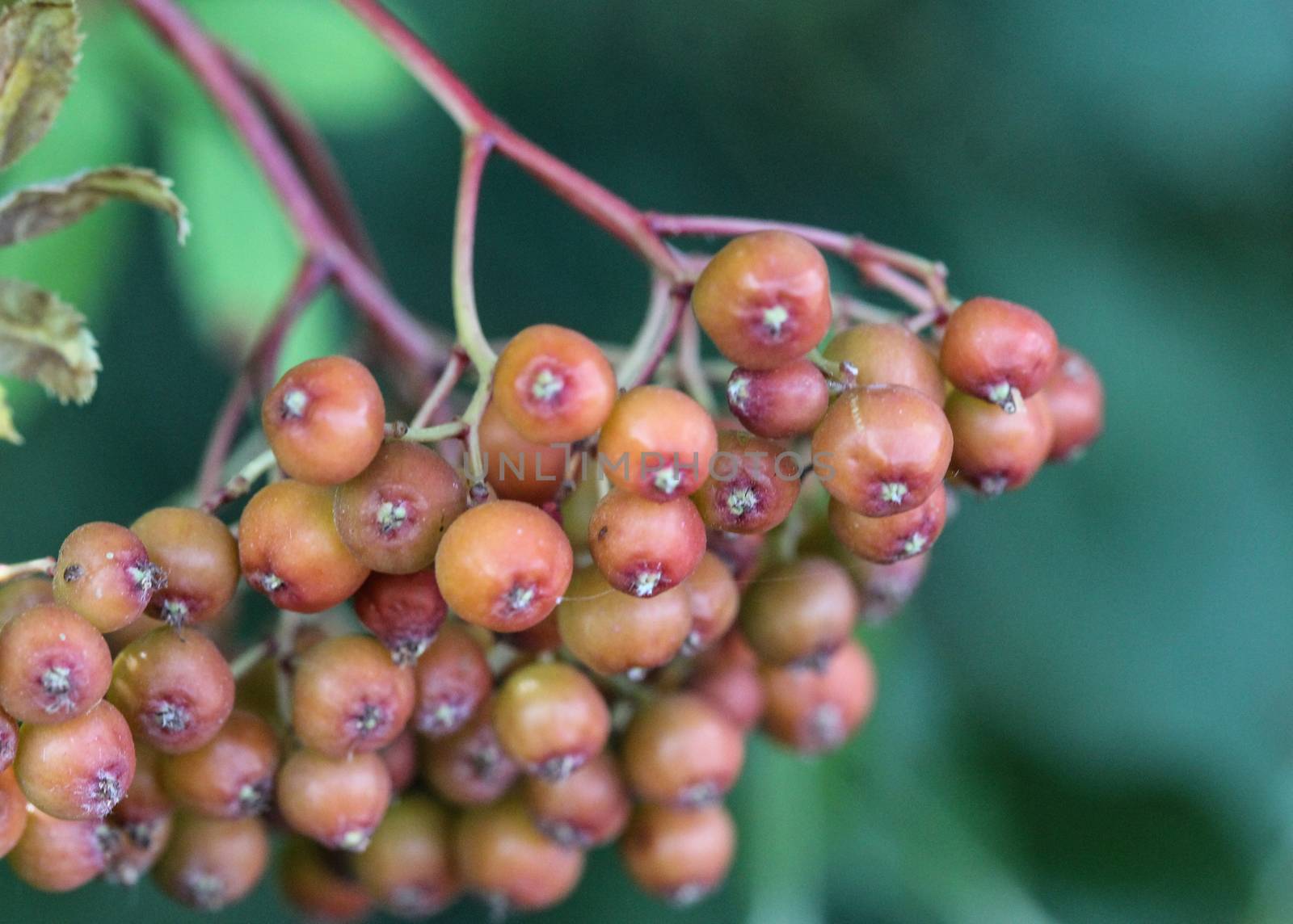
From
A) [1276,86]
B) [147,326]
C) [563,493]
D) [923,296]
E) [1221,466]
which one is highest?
[1276,86]

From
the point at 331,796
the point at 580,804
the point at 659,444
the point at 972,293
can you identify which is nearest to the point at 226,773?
the point at 331,796

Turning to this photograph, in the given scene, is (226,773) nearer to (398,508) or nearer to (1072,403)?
(398,508)

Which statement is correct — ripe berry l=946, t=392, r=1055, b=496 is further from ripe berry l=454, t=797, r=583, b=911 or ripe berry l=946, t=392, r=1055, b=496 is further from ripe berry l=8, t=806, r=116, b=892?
ripe berry l=8, t=806, r=116, b=892

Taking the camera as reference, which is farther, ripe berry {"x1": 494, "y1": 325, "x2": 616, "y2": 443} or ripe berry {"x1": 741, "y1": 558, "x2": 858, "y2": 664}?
ripe berry {"x1": 741, "y1": 558, "x2": 858, "y2": 664}

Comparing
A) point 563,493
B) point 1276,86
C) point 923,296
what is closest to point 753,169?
point 1276,86

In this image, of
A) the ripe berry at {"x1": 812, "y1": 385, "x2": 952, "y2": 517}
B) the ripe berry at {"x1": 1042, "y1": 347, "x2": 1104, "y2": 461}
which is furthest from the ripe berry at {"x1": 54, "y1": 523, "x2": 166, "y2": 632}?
the ripe berry at {"x1": 1042, "y1": 347, "x2": 1104, "y2": 461}

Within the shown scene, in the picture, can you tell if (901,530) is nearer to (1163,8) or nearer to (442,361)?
(442,361)

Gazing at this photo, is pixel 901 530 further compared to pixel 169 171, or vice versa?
pixel 169 171
